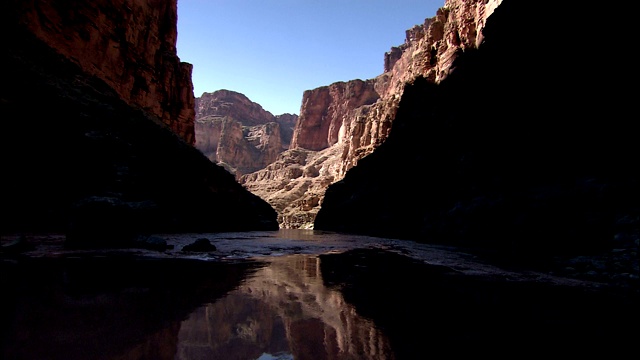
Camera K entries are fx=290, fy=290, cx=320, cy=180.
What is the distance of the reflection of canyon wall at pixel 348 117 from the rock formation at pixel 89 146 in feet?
90.7

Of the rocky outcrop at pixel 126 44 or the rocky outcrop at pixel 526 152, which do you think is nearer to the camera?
the rocky outcrop at pixel 526 152

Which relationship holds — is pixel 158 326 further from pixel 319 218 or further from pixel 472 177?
pixel 319 218

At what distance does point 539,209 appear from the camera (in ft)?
37.7

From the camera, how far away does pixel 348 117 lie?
123 m

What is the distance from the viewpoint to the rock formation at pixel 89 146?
479 inches

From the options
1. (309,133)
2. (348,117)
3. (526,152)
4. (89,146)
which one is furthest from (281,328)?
(309,133)

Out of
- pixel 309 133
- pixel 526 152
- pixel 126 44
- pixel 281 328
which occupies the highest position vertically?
pixel 309 133

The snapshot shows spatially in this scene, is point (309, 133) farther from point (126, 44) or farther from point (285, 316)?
point (285, 316)

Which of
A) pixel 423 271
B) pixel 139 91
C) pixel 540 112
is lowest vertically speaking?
pixel 423 271

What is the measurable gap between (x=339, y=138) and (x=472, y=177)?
10972cm

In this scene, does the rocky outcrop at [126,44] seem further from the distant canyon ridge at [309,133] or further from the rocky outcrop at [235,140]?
the rocky outcrop at [235,140]

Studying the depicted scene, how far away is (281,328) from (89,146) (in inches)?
720

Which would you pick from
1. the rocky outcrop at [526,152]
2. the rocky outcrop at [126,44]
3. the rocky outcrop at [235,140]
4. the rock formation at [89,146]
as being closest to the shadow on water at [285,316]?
Result: the rock formation at [89,146]

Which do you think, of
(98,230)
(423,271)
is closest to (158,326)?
(423,271)
